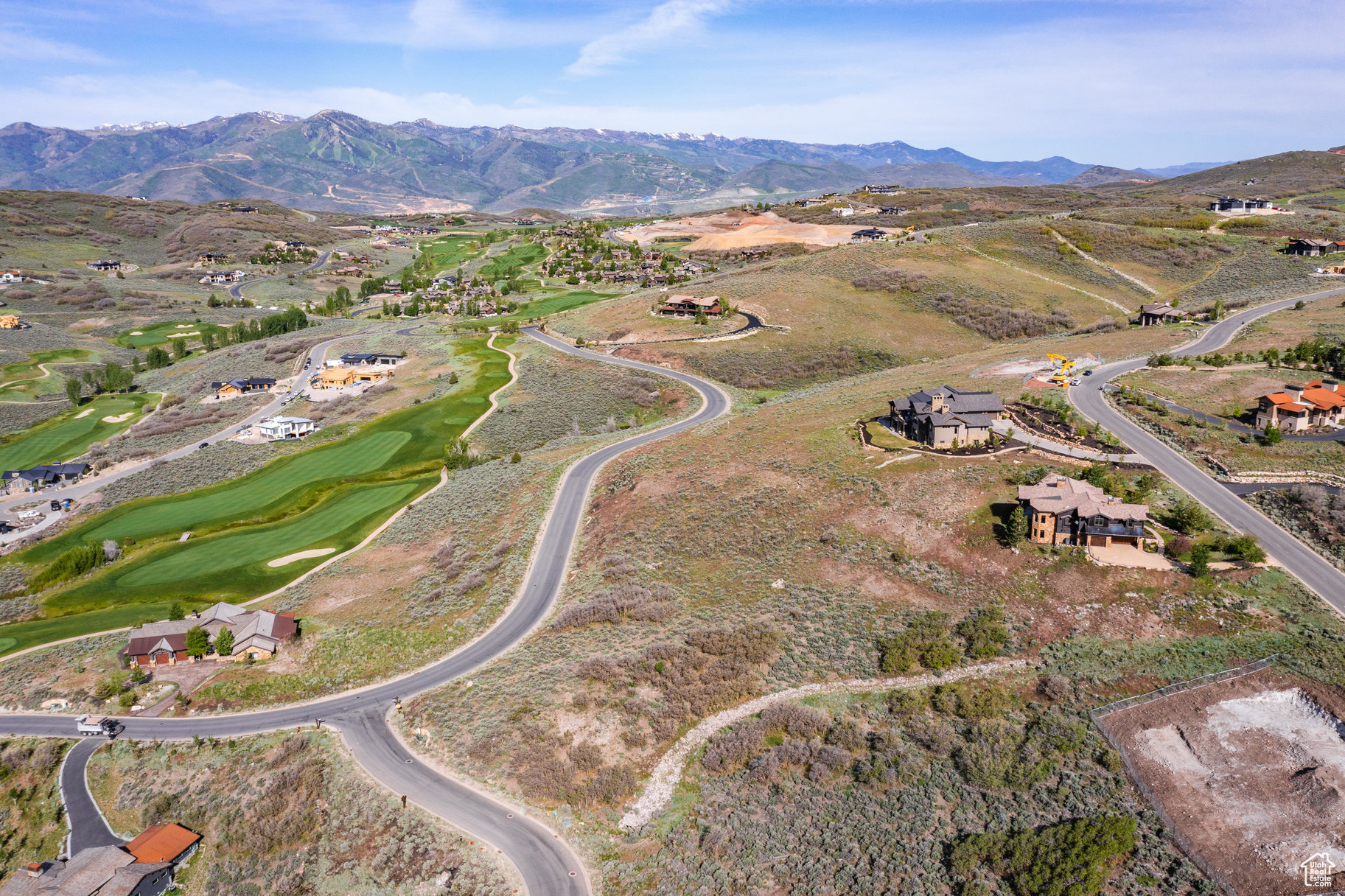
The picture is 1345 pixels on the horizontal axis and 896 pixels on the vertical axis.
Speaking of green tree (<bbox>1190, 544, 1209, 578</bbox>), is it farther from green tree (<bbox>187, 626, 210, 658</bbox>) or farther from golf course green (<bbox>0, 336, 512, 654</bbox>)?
golf course green (<bbox>0, 336, 512, 654</bbox>)

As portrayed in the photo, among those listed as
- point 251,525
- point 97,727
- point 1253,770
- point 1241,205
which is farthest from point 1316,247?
point 97,727

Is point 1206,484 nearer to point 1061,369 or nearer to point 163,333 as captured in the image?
point 1061,369

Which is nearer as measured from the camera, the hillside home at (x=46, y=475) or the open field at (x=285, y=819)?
the open field at (x=285, y=819)

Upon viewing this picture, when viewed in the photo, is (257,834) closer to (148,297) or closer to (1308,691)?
(1308,691)

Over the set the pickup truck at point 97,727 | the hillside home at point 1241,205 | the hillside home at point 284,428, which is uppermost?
the hillside home at point 1241,205

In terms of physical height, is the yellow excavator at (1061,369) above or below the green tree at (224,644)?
above

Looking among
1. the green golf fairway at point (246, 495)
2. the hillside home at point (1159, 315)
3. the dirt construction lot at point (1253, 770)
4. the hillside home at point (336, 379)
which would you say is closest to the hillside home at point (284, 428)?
the green golf fairway at point (246, 495)

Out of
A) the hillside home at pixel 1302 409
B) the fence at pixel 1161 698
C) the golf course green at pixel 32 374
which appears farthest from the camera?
the golf course green at pixel 32 374

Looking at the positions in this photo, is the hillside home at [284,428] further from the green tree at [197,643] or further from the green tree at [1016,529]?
the green tree at [1016,529]
